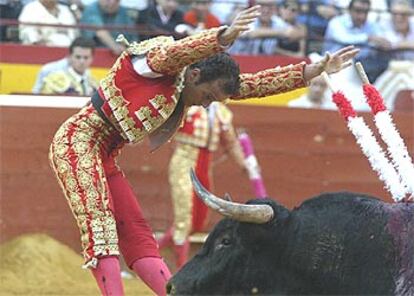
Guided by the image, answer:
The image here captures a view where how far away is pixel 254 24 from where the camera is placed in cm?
820

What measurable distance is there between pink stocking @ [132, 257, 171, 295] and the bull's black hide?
0.38 m

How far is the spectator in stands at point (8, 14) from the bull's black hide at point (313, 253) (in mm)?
4326

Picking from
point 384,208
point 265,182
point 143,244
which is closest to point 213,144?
point 265,182

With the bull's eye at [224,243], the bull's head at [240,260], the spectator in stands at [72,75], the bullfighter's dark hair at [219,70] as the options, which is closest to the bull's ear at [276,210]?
the bull's head at [240,260]

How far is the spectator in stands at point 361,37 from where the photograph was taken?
884cm

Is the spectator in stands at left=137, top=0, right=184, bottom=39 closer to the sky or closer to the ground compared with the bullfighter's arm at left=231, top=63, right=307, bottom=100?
closer to the ground

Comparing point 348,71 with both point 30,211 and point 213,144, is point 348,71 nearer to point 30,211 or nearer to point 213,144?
point 213,144

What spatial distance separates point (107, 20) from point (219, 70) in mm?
4290

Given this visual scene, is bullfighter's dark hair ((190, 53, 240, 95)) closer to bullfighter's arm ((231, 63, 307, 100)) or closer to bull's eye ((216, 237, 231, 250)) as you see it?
bullfighter's arm ((231, 63, 307, 100))

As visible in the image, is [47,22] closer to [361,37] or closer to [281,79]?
[361,37]

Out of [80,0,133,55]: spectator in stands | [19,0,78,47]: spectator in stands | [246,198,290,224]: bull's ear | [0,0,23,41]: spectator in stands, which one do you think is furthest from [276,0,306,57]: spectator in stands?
[246,198,290,224]: bull's ear

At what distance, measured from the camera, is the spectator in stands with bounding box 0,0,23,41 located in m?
7.82

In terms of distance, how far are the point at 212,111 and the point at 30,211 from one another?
128cm

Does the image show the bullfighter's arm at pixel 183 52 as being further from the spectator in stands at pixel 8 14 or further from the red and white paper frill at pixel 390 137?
the spectator in stands at pixel 8 14
